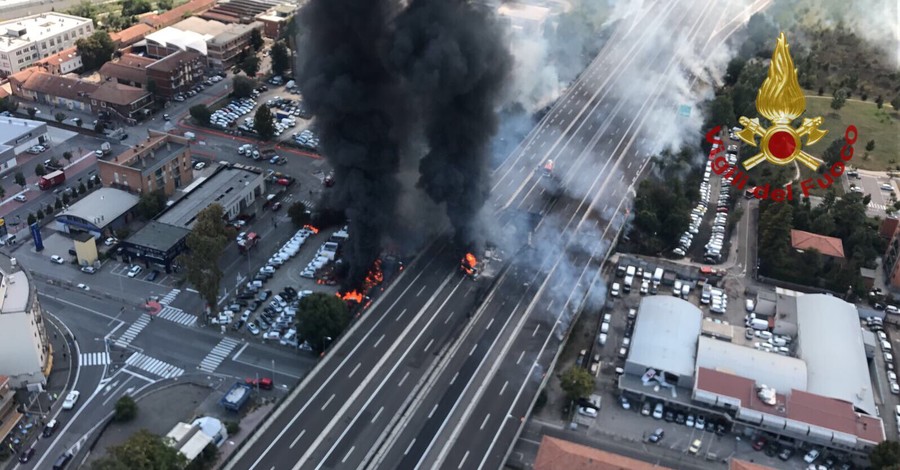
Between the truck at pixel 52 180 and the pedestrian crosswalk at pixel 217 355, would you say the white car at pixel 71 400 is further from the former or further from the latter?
the truck at pixel 52 180

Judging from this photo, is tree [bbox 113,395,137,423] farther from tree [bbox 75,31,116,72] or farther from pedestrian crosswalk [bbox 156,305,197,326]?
tree [bbox 75,31,116,72]

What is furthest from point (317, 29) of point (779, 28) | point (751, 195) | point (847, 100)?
point (779, 28)

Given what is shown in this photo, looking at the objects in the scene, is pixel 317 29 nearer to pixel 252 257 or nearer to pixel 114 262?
pixel 252 257

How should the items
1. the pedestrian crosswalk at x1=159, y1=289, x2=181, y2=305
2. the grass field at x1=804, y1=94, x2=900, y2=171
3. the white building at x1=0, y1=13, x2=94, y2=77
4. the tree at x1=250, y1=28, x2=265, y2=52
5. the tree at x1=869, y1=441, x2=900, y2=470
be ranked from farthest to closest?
1. the tree at x1=250, y1=28, x2=265, y2=52
2. the white building at x1=0, y1=13, x2=94, y2=77
3. the grass field at x1=804, y1=94, x2=900, y2=171
4. the pedestrian crosswalk at x1=159, y1=289, x2=181, y2=305
5. the tree at x1=869, y1=441, x2=900, y2=470

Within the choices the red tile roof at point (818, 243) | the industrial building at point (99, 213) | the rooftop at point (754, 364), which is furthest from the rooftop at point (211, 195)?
Answer: the red tile roof at point (818, 243)

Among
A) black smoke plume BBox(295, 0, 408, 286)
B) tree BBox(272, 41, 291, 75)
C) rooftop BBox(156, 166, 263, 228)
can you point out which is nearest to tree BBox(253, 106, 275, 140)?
rooftop BBox(156, 166, 263, 228)

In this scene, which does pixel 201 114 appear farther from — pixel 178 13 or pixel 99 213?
pixel 178 13

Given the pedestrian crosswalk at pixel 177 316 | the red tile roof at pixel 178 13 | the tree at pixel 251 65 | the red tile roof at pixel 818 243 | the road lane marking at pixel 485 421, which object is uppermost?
the red tile roof at pixel 178 13
